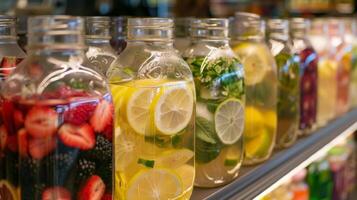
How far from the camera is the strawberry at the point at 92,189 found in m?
0.83

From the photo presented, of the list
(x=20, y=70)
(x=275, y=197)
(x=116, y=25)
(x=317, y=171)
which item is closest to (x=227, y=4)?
(x=317, y=171)

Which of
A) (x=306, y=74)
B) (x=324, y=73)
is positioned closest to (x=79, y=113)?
(x=306, y=74)

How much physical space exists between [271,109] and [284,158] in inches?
5.7

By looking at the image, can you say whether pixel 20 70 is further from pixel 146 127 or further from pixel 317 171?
pixel 317 171

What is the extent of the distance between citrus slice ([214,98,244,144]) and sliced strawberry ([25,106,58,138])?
48cm

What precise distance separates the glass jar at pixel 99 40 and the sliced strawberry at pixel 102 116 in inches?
10.9

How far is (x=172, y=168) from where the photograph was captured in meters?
1.02

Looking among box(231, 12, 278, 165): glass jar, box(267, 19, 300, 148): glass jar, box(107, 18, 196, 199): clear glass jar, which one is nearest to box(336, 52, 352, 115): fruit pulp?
box(267, 19, 300, 148): glass jar

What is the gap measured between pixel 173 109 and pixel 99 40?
0.87ft

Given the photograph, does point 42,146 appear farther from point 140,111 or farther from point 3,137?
point 140,111

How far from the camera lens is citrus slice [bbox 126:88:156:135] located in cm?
97

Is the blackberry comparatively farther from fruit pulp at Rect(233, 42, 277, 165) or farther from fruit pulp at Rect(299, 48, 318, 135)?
fruit pulp at Rect(299, 48, 318, 135)

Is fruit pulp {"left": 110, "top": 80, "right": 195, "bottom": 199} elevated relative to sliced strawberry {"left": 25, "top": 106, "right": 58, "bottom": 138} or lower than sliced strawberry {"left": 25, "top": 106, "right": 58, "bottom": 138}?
lower

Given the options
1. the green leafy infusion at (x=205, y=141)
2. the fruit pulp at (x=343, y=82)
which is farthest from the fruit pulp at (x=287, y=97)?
the fruit pulp at (x=343, y=82)
